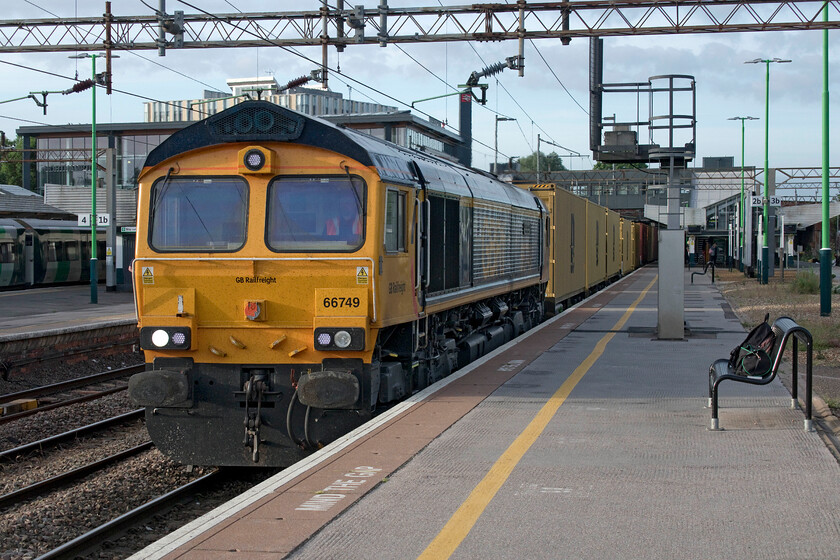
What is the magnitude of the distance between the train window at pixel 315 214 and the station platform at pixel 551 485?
71.6 inches

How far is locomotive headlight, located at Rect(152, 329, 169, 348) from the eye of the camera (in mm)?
8742

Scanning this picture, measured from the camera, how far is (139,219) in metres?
9.13

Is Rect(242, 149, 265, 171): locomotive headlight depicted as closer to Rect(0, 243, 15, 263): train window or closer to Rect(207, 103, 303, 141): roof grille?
Rect(207, 103, 303, 141): roof grille

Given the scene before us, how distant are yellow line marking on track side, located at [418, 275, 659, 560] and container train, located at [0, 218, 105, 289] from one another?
27483 millimetres

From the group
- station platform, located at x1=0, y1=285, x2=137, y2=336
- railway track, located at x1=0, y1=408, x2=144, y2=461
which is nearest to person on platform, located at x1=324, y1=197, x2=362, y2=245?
railway track, located at x1=0, y1=408, x2=144, y2=461

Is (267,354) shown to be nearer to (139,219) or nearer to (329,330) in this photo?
(329,330)

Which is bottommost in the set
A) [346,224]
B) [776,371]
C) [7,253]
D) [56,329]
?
[56,329]

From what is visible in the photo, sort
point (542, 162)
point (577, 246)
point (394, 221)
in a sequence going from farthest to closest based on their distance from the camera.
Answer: point (542, 162)
point (577, 246)
point (394, 221)

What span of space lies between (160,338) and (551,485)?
13.7 feet

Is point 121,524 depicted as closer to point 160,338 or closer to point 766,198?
point 160,338

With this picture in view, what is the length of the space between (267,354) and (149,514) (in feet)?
5.76

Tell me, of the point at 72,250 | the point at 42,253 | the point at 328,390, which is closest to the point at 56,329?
the point at 328,390

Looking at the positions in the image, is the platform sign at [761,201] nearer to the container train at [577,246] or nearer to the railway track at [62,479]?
the container train at [577,246]

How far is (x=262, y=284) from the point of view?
8820 mm
